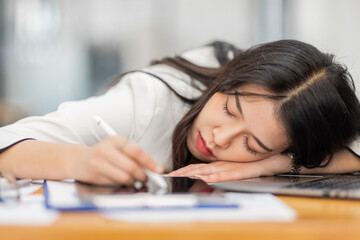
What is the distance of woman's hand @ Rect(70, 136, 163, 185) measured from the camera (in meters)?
0.65

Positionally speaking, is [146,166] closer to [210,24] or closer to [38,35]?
[210,24]

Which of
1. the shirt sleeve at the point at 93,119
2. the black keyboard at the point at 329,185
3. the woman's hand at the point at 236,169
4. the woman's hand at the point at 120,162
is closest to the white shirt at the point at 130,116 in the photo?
the shirt sleeve at the point at 93,119

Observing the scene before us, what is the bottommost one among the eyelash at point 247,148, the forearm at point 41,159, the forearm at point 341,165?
the forearm at point 341,165

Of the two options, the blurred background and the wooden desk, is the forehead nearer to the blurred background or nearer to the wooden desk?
the wooden desk

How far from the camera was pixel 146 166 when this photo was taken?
0.66m

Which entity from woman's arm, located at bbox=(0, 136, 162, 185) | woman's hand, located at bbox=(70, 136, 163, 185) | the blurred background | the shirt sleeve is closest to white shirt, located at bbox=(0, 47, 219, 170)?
the shirt sleeve

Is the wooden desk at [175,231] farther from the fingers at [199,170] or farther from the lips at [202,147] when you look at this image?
the lips at [202,147]

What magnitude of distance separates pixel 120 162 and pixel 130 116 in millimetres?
504

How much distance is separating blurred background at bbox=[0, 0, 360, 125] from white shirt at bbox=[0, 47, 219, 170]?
1970 mm

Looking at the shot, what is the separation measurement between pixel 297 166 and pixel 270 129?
16cm

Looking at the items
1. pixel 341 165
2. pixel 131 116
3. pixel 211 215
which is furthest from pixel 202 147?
pixel 211 215

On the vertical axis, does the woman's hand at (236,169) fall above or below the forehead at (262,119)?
below

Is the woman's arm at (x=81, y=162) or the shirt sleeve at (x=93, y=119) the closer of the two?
the woman's arm at (x=81, y=162)

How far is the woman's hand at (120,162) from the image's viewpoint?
65 centimetres
